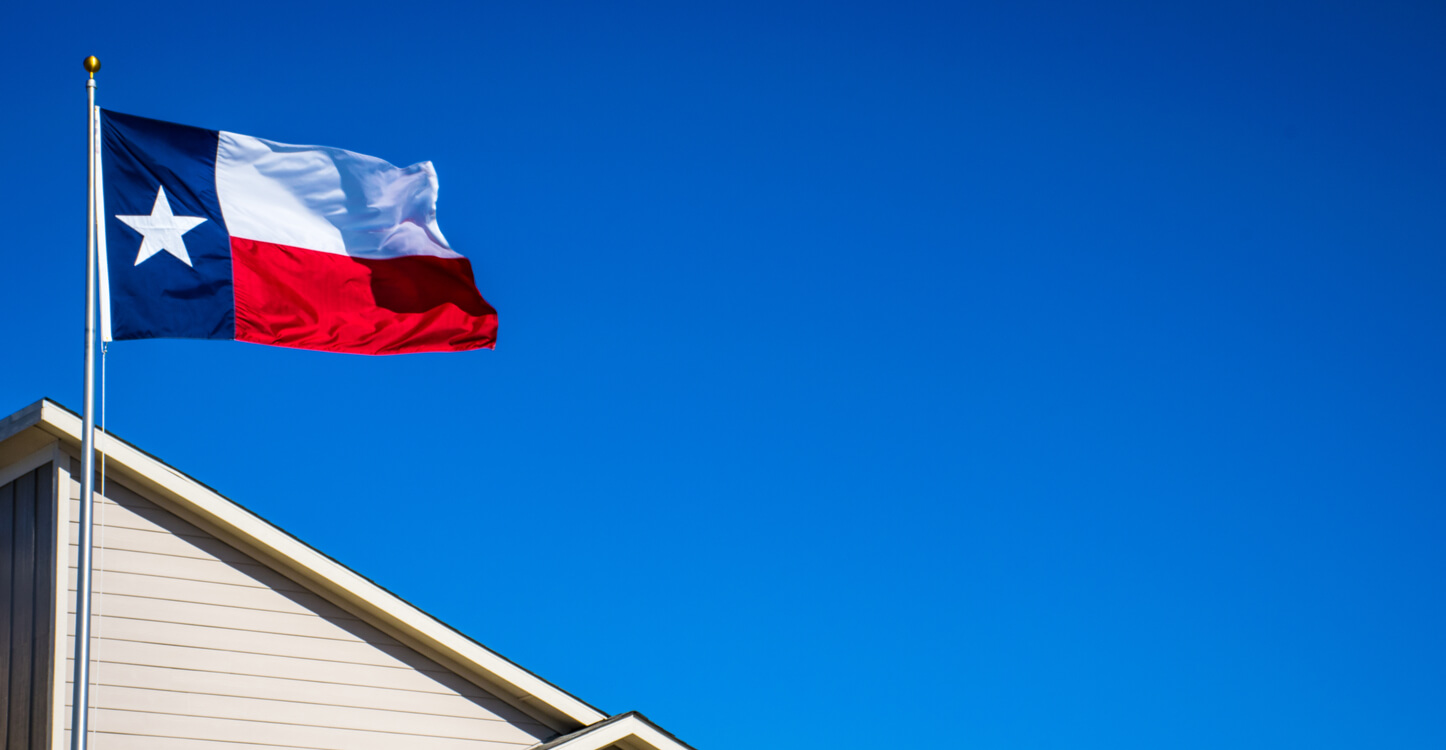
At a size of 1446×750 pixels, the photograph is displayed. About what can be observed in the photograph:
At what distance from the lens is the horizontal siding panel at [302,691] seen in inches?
397

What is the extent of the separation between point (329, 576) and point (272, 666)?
0.82 m

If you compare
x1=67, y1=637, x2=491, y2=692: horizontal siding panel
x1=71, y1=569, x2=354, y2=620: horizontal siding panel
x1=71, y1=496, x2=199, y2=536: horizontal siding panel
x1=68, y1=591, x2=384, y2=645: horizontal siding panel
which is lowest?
x1=67, y1=637, x2=491, y2=692: horizontal siding panel

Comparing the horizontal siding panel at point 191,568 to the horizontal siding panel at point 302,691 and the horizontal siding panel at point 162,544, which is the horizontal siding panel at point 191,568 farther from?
the horizontal siding panel at point 302,691

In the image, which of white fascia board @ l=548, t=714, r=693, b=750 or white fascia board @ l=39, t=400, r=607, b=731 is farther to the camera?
white fascia board @ l=548, t=714, r=693, b=750

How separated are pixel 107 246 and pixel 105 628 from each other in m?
3.25

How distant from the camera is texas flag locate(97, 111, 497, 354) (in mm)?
8672

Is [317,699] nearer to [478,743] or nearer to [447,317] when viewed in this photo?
[478,743]

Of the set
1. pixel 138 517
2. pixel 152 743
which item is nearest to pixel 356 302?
pixel 138 517

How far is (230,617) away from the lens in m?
10.5

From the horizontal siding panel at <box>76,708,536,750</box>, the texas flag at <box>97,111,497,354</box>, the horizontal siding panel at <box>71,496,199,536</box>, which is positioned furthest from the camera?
the horizontal siding panel at <box>71,496,199,536</box>

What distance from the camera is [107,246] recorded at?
852 centimetres

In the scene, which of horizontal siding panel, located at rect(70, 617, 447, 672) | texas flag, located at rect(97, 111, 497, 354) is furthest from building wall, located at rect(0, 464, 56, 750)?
texas flag, located at rect(97, 111, 497, 354)

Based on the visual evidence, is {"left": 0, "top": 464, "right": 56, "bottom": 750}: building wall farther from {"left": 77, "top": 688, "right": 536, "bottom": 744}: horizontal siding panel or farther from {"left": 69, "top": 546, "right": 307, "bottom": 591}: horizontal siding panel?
{"left": 77, "top": 688, "right": 536, "bottom": 744}: horizontal siding panel

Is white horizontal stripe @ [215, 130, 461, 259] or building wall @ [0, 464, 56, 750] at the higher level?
white horizontal stripe @ [215, 130, 461, 259]
